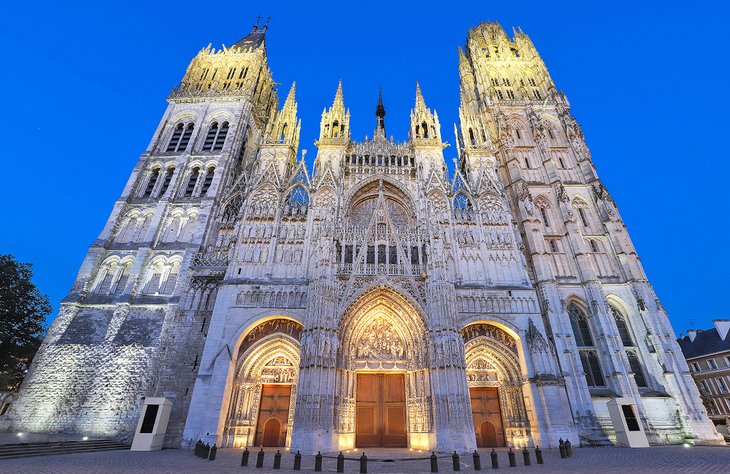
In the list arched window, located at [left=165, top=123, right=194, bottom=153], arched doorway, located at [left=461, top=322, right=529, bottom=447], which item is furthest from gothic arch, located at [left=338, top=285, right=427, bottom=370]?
arched window, located at [left=165, top=123, right=194, bottom=153]

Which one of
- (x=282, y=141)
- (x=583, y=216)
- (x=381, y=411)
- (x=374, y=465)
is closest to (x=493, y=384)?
(x=381, y=411)

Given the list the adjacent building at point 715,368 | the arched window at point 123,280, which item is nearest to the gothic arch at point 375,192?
the arched window at point 123,280

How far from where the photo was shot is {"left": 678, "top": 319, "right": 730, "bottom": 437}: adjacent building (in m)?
33.3

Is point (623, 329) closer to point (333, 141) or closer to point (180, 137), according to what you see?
point (333, 141)

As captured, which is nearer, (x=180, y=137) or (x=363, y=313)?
(x=363, y=313)

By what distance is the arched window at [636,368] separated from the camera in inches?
781

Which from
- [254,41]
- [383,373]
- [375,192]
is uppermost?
[254,41]

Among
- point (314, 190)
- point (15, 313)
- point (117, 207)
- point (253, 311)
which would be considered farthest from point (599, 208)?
point (15, 313)

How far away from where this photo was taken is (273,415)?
60.1 ft

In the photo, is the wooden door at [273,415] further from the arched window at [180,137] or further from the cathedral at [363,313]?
the arched window at [180,137]

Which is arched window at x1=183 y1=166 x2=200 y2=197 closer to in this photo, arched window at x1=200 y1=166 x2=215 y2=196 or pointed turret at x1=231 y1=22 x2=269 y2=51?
arched window at x1=200 y1=166 x2=215 y2=196

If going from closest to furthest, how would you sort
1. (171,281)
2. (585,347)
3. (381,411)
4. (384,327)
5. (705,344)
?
1. (381,411)
2. (384,327)
3. (585,347)
4. (171,281)
5. (705,344)

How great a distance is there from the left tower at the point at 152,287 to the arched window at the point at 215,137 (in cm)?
9

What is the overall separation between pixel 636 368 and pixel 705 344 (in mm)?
26791
